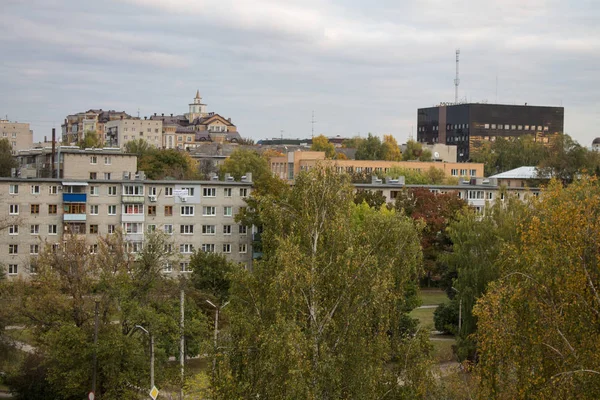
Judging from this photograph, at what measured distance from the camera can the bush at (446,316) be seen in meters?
63.2

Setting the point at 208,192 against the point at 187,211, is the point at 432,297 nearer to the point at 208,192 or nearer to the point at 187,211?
the point at 208,192

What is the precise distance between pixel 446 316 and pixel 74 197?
34058 mm

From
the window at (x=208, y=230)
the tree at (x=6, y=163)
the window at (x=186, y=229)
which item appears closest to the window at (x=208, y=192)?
the window at (x=208, y=230)

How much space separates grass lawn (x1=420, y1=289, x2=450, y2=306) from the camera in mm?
79688

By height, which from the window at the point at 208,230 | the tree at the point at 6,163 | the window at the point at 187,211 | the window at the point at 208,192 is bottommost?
the window at the point at 208,230

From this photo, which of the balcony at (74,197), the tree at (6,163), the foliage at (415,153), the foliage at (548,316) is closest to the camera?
the foliage at (548,316)

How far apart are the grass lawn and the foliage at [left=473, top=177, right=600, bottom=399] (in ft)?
183

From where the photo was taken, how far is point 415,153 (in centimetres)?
18162

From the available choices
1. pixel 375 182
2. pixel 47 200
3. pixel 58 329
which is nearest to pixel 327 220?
pixel 58 329

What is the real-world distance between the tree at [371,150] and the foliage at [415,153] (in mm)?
5980

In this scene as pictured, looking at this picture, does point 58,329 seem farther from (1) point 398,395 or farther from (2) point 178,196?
(2) point 178,196

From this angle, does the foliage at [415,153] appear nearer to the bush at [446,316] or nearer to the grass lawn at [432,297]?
the grass lawn at [432,297]

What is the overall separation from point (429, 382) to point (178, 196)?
185 feet

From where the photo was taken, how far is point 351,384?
2642cm
